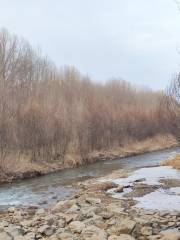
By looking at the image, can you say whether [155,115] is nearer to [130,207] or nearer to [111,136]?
[111,136]

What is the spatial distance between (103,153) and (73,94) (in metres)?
8.11

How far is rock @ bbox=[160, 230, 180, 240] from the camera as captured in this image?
31.8 feet

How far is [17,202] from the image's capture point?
17.4 m

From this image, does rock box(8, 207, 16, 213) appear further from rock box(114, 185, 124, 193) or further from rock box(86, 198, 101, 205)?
rock box(114, 185, 124, 193)

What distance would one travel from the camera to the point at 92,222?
11766mm

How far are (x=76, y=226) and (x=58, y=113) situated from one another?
72.2 ft

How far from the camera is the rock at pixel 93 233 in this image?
1029 centimetres

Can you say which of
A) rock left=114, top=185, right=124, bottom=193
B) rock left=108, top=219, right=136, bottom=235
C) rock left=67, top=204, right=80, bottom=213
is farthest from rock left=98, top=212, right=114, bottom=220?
rock left=114, top=185, right=124, bottom=193

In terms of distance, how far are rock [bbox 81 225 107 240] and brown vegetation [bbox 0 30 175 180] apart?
14468mm

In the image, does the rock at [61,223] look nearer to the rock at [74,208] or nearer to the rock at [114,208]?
the rock at [74,208]

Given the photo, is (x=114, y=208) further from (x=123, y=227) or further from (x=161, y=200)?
(x=123, y=227)

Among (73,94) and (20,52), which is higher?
(20,52)

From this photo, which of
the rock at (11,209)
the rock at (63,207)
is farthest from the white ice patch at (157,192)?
the rock at (11,209)

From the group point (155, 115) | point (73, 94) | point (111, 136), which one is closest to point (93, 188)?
point (111, 136)
